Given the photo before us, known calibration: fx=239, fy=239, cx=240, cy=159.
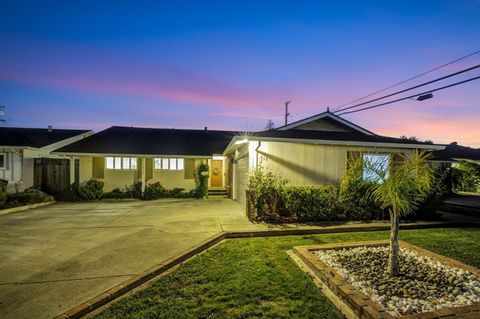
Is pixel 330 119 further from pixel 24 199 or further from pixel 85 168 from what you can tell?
pixel 24 199

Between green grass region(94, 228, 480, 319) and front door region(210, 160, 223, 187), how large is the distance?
36.4 feet

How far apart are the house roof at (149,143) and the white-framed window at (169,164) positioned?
0.52 m

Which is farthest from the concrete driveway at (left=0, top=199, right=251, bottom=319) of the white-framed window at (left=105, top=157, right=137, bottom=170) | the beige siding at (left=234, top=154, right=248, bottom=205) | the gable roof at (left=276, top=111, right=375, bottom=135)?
the gable roof at (left=276, top=111, right=375, bottom=135)

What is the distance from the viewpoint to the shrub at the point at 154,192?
1355 centimetres

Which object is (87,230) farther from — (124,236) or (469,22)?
(469,22)

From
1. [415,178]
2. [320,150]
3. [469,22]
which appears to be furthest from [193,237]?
[469,22]

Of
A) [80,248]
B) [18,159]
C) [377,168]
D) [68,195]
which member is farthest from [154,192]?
[377,168]

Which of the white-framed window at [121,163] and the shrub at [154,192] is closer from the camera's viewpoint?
the shrub at [154,192]

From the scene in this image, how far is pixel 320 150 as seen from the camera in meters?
9.09

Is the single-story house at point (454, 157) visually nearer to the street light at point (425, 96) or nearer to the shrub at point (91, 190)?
the street light at point (425, 96)

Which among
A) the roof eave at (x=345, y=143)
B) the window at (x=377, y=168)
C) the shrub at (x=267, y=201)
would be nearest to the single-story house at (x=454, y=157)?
the roof eave at (x=345, y=143)

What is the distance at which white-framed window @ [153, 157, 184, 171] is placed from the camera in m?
14.9

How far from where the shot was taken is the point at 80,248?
5297 mm

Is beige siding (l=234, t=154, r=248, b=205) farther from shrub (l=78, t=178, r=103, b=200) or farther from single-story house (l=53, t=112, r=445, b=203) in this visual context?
shrub (l=78, t=178, r=103, b=200)
